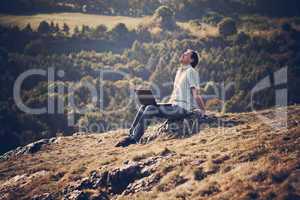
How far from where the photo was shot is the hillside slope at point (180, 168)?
1416 cm

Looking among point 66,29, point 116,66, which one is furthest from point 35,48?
point 116,66

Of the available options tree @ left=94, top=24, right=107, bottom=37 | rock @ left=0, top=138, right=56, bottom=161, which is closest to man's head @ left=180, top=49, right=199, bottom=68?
rock @ left=0, top=138, right=56, bottom=161

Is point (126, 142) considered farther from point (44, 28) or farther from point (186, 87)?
point (44, 28)

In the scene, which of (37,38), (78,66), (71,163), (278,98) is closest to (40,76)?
(78,66)

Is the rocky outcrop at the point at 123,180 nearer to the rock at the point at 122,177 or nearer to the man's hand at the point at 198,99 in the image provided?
the rock at the point at 122,177

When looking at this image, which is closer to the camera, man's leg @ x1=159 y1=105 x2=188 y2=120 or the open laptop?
the open laptop

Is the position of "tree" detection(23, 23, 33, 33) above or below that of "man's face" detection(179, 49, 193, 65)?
above

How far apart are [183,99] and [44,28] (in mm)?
175840

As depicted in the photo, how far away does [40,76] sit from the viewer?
548ft

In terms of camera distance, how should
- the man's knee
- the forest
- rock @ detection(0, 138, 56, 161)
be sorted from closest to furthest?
the man's knee < rock @ detection(0, 138, 56, 161) < the forest

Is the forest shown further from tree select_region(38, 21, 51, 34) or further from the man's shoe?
the man's shoe

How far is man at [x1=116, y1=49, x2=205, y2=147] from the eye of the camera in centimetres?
1806

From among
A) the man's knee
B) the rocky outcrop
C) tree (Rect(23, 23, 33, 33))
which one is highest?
tree (Rect(23, 23, 33, 33))

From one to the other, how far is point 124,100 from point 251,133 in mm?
132039
